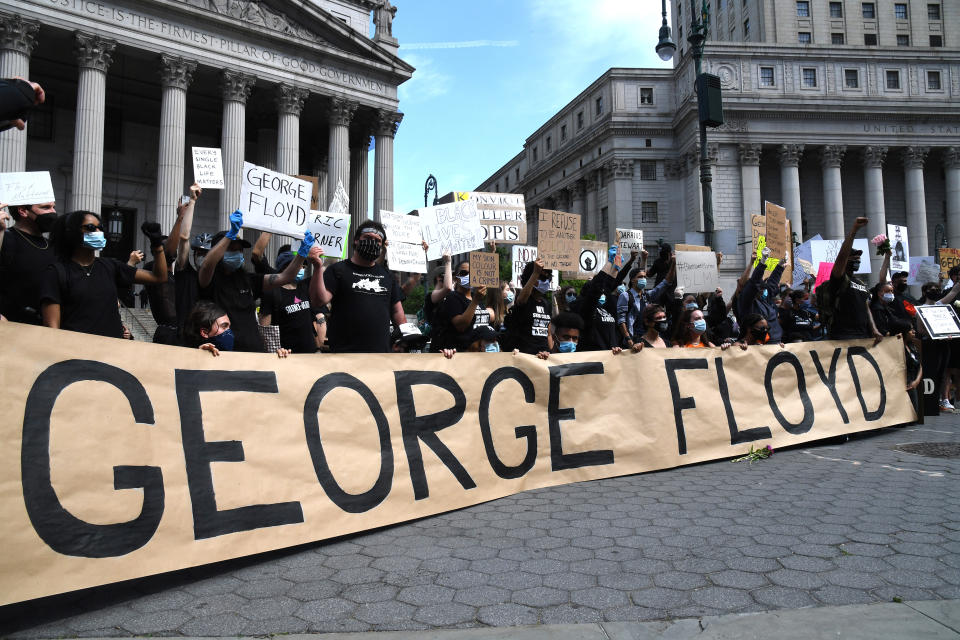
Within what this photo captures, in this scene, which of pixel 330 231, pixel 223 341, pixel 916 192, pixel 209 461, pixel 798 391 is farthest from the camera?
pixel 916 192

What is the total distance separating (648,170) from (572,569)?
52.1 meters

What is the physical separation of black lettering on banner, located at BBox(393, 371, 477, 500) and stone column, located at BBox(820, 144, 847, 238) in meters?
48.4

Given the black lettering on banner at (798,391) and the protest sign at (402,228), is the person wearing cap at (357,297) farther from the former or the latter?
the black lettering on banner at (798,391)

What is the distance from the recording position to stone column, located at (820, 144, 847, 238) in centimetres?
4562

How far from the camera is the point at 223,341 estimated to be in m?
4.31

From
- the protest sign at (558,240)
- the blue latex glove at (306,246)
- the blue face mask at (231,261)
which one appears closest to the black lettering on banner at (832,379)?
the protest sign at (558,240)

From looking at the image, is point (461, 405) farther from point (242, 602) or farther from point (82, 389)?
point (82, 389)

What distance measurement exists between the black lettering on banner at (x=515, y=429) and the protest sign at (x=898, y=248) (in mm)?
8089

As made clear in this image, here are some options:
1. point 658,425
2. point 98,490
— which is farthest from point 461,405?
point 98,490

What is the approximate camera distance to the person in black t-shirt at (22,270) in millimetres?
4094

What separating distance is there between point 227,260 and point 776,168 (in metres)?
50.1

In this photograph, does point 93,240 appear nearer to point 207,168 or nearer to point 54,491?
point 54,491

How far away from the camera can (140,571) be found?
10.2 ft

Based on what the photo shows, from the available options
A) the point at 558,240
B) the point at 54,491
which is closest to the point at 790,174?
the point at 558,240
